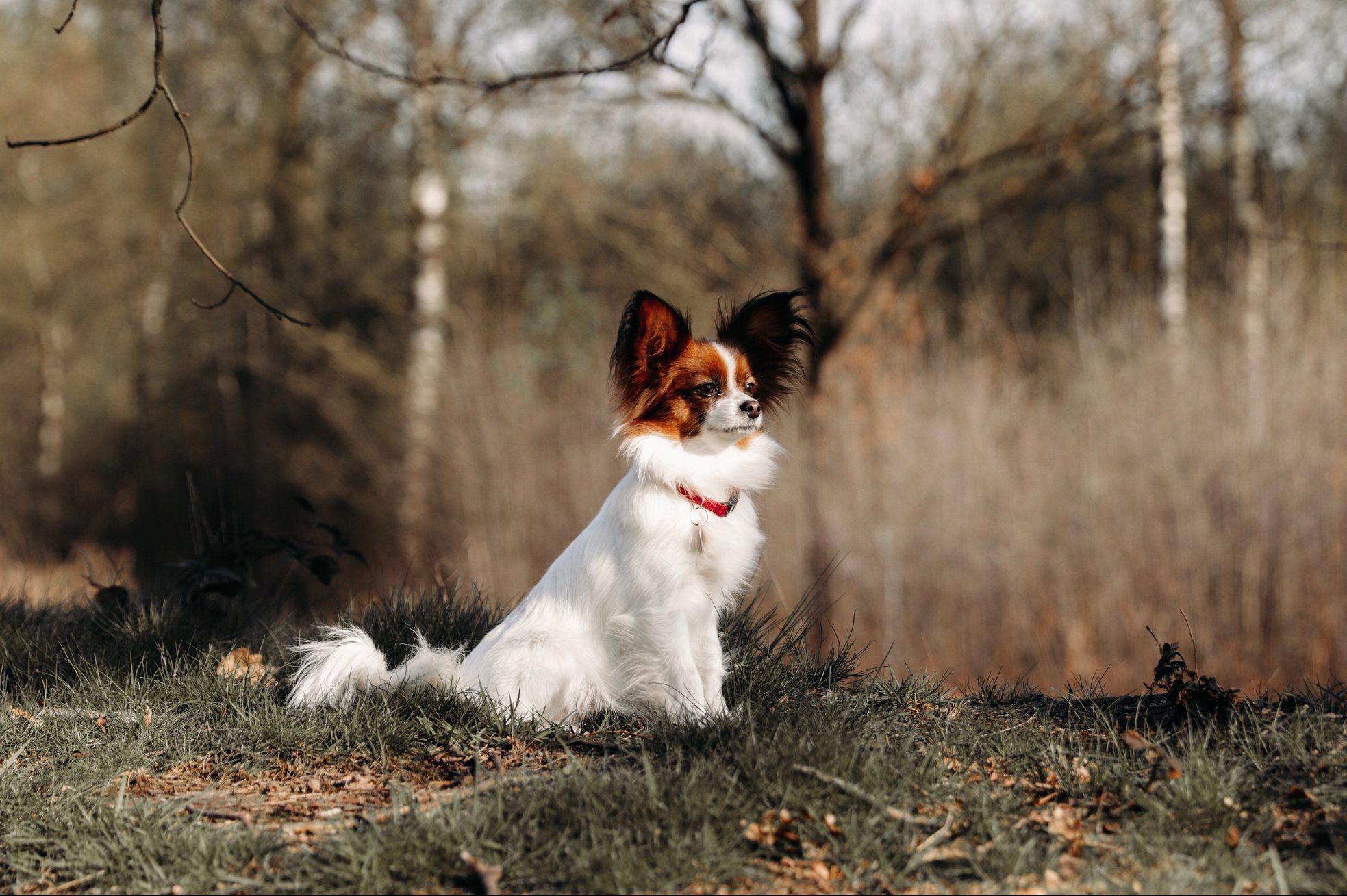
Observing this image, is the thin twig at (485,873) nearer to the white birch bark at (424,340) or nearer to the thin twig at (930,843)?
the thin twig at (930,843)

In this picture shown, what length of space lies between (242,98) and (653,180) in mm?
8563

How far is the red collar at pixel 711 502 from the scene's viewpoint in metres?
3.52

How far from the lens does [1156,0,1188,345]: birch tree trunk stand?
8625 millimetres

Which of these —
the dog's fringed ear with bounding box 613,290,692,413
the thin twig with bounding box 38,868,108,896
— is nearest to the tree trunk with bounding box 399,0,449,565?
the dog's fringed ear with bounding box 613,290,692,413

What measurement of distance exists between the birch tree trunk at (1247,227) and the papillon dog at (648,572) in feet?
19.1

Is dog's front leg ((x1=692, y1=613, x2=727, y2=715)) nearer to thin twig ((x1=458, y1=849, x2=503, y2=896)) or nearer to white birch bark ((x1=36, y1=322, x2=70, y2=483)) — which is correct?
thin twig ((x1=458, y1=849, x2=503, y2=896))

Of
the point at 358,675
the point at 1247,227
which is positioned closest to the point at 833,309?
the point at 1247,227

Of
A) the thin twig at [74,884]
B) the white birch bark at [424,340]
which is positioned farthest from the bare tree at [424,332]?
the thin twig at [74,884]

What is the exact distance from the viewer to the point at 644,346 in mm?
3496

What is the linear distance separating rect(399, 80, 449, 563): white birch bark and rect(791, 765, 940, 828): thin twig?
10.3 metres

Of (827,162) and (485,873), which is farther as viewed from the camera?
(827,162)

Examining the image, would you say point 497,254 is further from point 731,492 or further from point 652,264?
point 731,492

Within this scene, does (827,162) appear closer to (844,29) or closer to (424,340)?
(844,29)

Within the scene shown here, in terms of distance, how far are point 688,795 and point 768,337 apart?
163 centimetres
